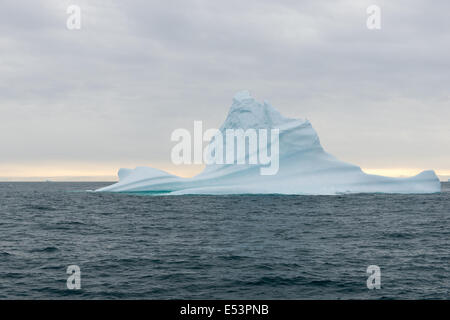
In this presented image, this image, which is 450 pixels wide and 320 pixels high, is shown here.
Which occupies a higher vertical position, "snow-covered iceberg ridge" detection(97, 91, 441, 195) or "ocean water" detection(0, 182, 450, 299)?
"snow-covered iceberg ridge" detection(97, 91, 441, 195)

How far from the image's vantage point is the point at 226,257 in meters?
14.9

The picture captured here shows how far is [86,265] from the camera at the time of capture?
13.8 m

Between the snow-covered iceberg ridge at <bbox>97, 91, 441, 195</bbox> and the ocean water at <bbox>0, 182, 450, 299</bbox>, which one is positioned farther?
the snow-covered iceberg ridge at <bbox>97, 91, 441, 195</bbox>

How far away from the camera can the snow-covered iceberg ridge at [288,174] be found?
46125 millimetres

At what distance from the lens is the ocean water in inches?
428

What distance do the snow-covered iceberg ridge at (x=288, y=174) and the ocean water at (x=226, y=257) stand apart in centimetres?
1980

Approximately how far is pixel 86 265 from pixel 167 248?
3.77 meters

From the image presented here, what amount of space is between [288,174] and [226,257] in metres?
33.2

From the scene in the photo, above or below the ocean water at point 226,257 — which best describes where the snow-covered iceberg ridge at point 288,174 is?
above

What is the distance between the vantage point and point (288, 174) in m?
47.2

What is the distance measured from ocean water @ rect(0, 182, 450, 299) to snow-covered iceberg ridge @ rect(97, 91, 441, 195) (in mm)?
19795

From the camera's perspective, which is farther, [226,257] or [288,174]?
[288,174]

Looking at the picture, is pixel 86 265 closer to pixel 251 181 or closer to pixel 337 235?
pixel 337 235

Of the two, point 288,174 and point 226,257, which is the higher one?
point 288,174
